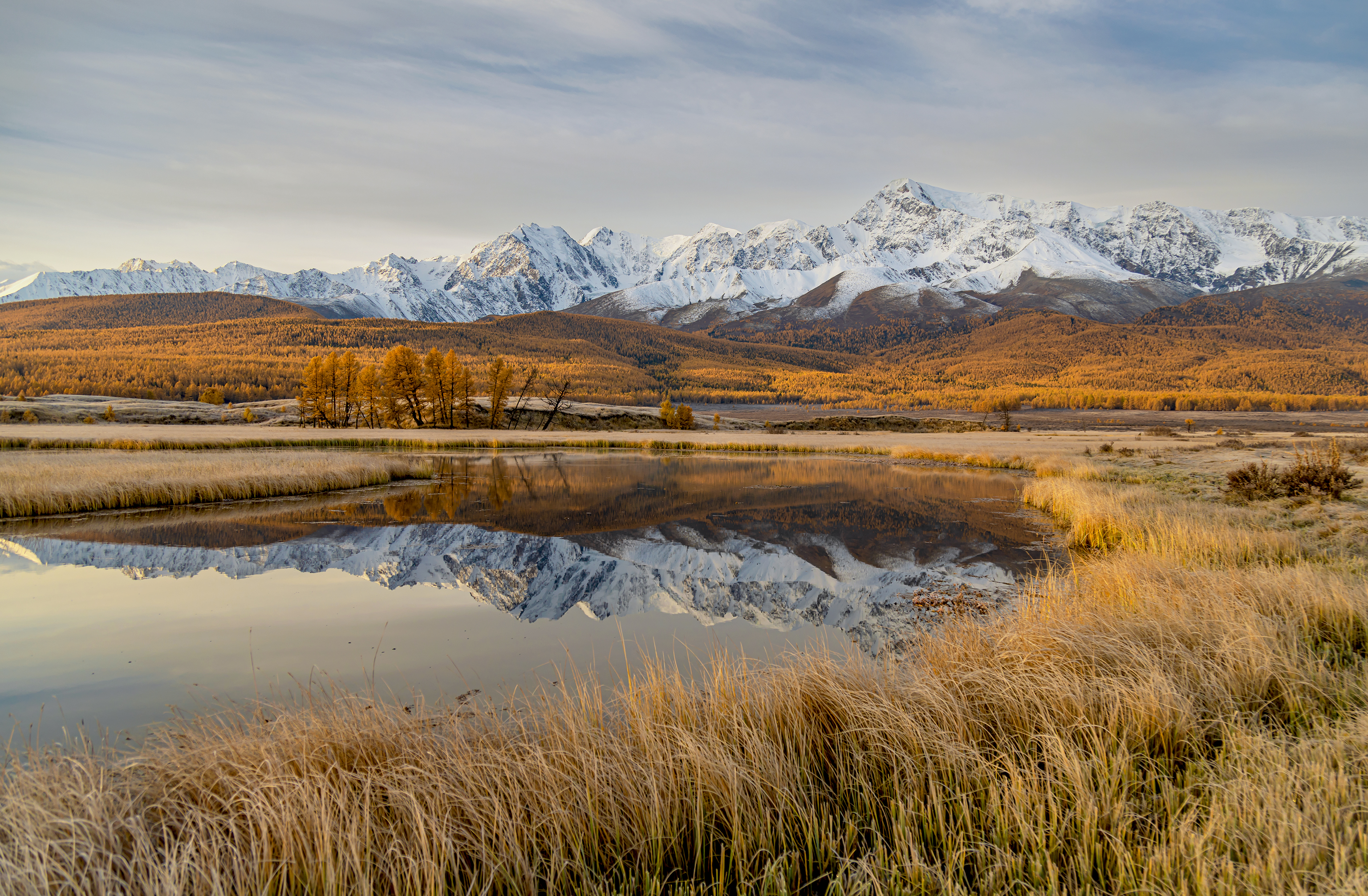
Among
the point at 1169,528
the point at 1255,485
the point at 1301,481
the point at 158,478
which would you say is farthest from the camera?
the point at 158,478

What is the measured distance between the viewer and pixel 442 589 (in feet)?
39.1

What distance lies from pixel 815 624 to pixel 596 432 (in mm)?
67425

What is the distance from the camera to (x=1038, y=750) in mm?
4418

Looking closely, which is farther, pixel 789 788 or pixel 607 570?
pixel 607 570

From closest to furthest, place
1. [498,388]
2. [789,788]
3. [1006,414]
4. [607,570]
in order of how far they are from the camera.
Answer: [789,788]
[607,570]
[498,388]
[1006,414]

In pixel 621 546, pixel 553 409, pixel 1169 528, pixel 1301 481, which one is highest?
pixel 553 409

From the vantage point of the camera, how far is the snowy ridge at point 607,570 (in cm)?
1077

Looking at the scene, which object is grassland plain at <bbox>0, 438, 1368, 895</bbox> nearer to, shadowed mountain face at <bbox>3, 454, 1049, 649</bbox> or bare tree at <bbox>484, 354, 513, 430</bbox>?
shadowed mountain face at <bbox>3, 454, 1049, 649</bbox>

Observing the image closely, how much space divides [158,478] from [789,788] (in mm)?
24552

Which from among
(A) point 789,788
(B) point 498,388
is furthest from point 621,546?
(B) point 498,388

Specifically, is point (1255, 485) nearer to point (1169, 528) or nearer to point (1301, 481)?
point (1301, 481)

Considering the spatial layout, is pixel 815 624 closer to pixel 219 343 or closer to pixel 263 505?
pixel 263 505

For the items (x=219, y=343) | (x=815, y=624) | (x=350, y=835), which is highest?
(x=219, y=343)

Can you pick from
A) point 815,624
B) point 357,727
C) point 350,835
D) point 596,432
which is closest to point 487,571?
point 815,624
